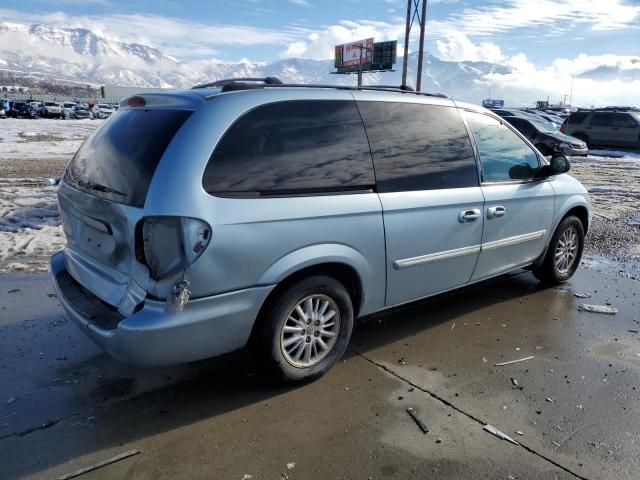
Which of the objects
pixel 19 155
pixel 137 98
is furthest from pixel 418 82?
pixel 137 98

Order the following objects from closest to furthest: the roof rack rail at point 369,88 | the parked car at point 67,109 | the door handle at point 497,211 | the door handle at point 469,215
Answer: the roof rack rail at point 369,88 < the door handle at point 469,215 < the door handle at point 497,211 < the parked car at point 67,109

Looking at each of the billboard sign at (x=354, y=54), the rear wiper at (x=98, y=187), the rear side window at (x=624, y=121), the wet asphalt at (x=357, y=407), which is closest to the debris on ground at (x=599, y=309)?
the wet asphalt at (x=357, y=407)

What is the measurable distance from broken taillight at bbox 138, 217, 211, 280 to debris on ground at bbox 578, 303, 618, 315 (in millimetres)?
3839

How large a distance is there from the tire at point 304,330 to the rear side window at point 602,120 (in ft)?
76.8

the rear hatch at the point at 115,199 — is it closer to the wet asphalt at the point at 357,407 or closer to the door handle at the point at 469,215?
the wet asphalt at the point at 357,407

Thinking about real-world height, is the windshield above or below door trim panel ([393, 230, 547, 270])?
above

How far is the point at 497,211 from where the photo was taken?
4.26 metres

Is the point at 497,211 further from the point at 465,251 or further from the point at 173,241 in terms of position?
the point at 173,241

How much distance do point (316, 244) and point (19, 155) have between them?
16608mm

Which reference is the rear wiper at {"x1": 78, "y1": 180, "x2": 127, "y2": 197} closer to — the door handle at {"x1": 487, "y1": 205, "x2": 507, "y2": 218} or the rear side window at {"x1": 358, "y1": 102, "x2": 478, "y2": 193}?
the rear side window at {"x1": 358, "y1": 102, "x2": 478, "y2": 193}

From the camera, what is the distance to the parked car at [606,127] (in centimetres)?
2197

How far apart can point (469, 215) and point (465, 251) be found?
29 centimetres

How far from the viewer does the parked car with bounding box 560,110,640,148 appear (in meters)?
22.0

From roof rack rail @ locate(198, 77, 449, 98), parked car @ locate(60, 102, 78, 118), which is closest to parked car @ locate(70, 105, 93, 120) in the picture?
parked car @ locate(60, 102, 78, 118)
